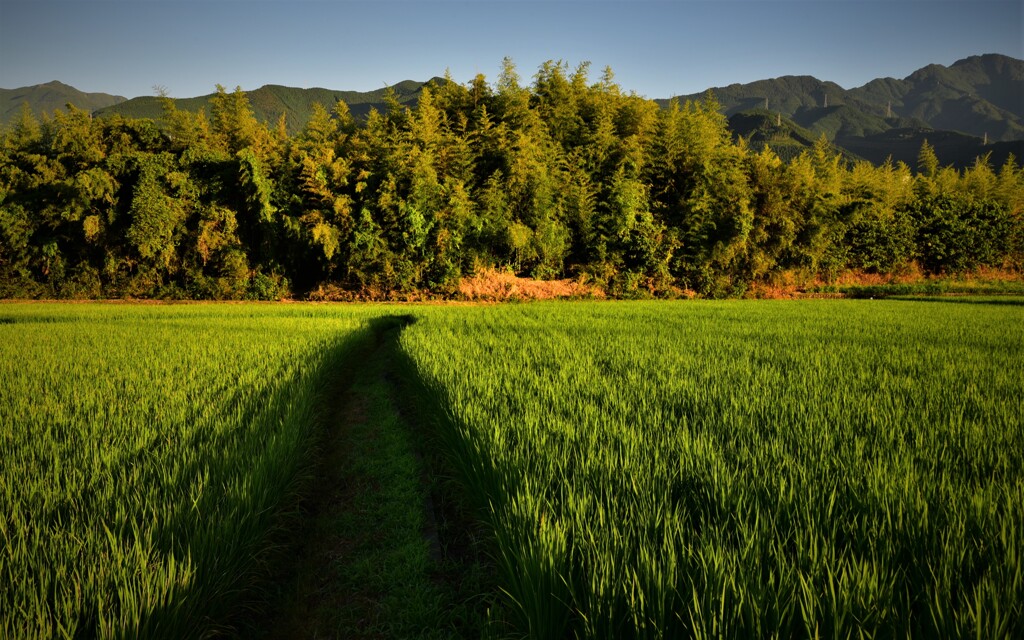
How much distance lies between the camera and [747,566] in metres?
1.28

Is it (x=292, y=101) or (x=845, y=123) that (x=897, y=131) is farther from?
(x=292, y=101)

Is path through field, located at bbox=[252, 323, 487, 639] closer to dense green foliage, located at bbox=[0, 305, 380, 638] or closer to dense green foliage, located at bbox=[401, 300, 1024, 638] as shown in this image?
dense green foliage, located at bbox=[0, 305, 380, 638]

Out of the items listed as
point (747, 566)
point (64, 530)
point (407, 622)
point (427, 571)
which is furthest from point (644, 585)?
point (64, 530)

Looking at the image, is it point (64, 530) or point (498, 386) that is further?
point (498, 386)

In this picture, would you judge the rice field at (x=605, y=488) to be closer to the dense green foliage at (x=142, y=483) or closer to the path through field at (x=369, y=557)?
the dense green foliage at (x=142, y=483)

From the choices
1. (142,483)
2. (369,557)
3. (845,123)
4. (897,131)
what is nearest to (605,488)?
(369,557)

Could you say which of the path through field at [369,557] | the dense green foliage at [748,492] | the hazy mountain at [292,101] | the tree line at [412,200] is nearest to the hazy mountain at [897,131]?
the tree line at [412,200]

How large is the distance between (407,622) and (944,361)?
5.86 metres

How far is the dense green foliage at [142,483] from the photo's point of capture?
52.4 inches

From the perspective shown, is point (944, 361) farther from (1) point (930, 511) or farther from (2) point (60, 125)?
(2) point (60, 125)

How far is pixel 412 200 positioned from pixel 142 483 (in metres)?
14.8

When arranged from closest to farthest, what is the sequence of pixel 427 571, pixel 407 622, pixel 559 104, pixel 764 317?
pixel 407 622 < pixel 427 571 < pixel 764 317 < pixel 559 104

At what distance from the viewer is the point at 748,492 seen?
1.72 meters

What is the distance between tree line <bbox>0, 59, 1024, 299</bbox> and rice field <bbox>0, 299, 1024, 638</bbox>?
12.0 m
